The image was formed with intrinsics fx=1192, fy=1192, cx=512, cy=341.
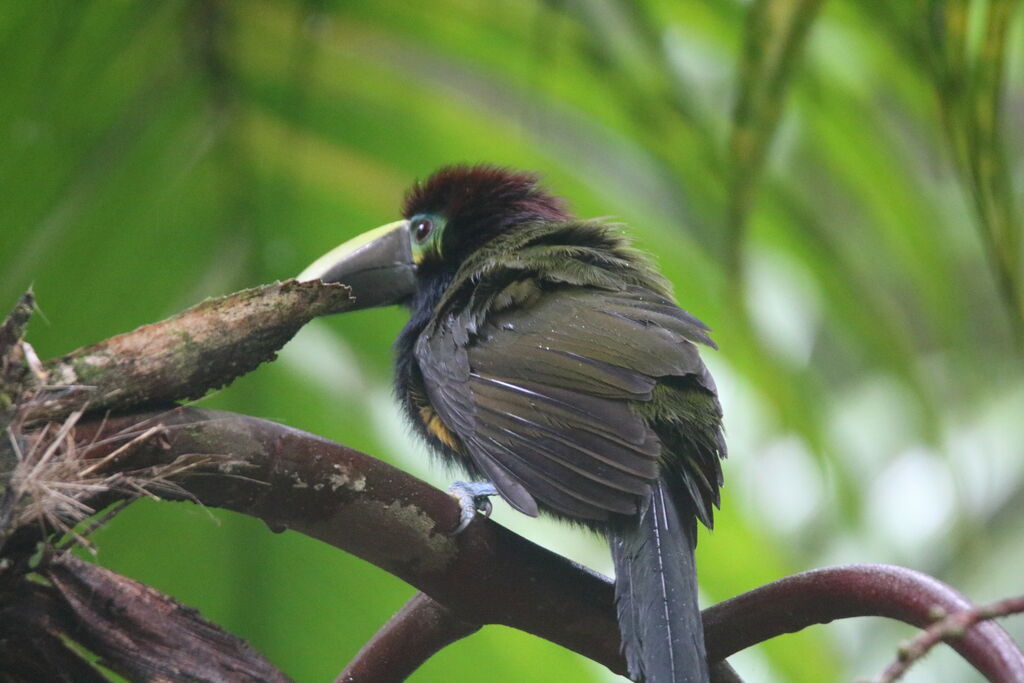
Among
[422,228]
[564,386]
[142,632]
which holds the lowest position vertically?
[142,632]

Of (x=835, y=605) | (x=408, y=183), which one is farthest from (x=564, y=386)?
(x=408, y=183)

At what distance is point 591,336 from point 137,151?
1117 mm

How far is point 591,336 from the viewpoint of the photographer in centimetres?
188

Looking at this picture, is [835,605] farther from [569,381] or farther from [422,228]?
[422,228]

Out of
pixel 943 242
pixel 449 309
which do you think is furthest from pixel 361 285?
pixel 943 242

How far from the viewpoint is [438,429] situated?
6.87 feet

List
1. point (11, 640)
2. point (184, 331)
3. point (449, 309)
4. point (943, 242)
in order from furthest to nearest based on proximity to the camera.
→ point (943, 242), point (449, 309), point (184, 331), point (11, 640)

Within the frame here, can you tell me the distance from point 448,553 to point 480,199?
1.09 meters

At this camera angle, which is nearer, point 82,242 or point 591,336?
point 591,336

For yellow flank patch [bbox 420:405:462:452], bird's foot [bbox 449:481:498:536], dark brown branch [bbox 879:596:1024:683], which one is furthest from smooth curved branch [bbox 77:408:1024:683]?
yellow flank patch [bbox 420:405:462:452]

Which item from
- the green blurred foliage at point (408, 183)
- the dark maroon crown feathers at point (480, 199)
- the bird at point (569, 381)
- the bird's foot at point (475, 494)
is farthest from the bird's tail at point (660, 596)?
the dark maroon crown feathers at point (480, 199)

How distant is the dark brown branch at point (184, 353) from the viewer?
138 cm

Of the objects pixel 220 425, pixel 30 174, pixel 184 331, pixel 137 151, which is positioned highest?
pixel 137 151

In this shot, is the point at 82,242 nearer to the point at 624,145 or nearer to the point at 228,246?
the point at 228,246
